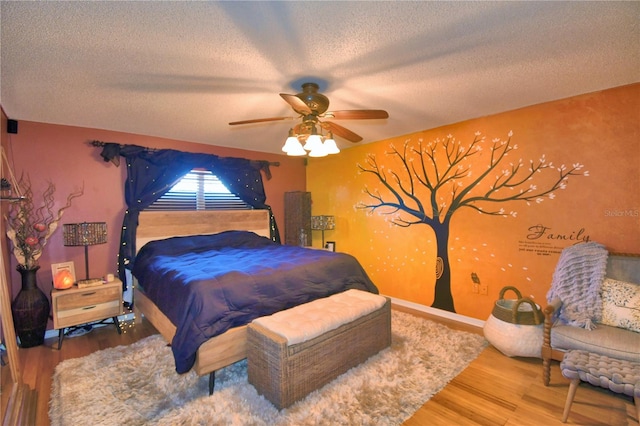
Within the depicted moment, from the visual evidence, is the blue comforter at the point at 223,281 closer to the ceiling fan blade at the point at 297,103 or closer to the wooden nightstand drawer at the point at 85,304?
the wooden nightstand drawer at the point at 85,304

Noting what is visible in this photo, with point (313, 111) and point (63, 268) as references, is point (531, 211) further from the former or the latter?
point (63, 268)

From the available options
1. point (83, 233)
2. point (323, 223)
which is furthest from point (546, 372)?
point (83, 233)

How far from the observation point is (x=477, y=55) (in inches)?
73.7

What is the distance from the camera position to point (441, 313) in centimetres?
358

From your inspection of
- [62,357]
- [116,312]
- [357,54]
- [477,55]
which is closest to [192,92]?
[357,54]

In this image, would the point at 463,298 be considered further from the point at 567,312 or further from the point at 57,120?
the point at 57,120

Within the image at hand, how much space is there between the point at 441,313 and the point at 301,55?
3.33m

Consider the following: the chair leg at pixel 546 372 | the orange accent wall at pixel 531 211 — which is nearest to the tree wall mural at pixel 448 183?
the orange accent wall at pixel 531 211

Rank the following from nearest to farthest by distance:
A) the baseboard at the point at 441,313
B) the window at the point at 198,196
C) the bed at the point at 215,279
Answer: the bed at the point at 215,279 < the baseboard at the point at 441,313 < the window at the point at 198,196

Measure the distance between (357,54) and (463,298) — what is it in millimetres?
2977

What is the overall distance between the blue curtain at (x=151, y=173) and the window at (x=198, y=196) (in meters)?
0.13

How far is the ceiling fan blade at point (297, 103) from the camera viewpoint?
1931 millimetres

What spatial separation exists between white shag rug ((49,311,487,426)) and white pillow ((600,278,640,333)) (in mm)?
1052

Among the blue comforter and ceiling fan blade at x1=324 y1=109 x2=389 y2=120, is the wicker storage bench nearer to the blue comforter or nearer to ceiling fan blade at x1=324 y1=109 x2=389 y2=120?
the blue comforter
